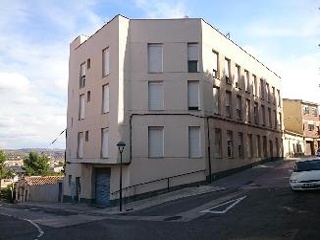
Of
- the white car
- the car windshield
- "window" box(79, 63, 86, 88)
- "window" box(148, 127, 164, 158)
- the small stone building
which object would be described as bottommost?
the small stone building

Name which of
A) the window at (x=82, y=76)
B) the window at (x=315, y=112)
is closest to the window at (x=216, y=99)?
the window at (x=82, y=76)

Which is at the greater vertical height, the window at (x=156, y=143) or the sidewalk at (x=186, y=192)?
the window at (x=156, y=143)

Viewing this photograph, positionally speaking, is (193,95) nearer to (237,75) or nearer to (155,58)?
(155,58)

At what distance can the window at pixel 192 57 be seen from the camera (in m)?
27.2

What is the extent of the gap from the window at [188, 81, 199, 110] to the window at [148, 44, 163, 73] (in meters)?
2.46

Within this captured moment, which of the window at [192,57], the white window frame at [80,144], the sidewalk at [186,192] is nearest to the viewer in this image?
the sidewalk at [186,192]

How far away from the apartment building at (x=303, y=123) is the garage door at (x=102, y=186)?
103 ft

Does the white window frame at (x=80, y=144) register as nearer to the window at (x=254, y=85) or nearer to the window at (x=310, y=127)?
the window at (x=254, y=85)

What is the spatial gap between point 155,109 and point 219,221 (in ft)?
43.4

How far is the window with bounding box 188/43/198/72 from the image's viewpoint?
89.2 ft

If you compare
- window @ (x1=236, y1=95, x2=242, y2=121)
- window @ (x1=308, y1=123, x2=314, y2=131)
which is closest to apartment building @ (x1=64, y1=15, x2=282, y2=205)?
window @ (x1=236, y1=95, x2=242, y2=121)

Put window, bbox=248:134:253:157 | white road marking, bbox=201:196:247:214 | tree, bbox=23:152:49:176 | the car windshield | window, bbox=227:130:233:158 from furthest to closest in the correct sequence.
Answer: tree, bbox=23:152:49:176 → window, bbox=248:134:253:157 → window, bbox=227:130:233:158 → the car windshield → white road marking, bbox=201:196:247:214

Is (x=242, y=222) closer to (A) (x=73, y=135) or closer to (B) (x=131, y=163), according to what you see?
(B) (x=131, y=163)

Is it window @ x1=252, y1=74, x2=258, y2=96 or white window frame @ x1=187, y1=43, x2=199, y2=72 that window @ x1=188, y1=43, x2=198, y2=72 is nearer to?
white window frame @ x1=187, y1=43, x2=199, y2=72
